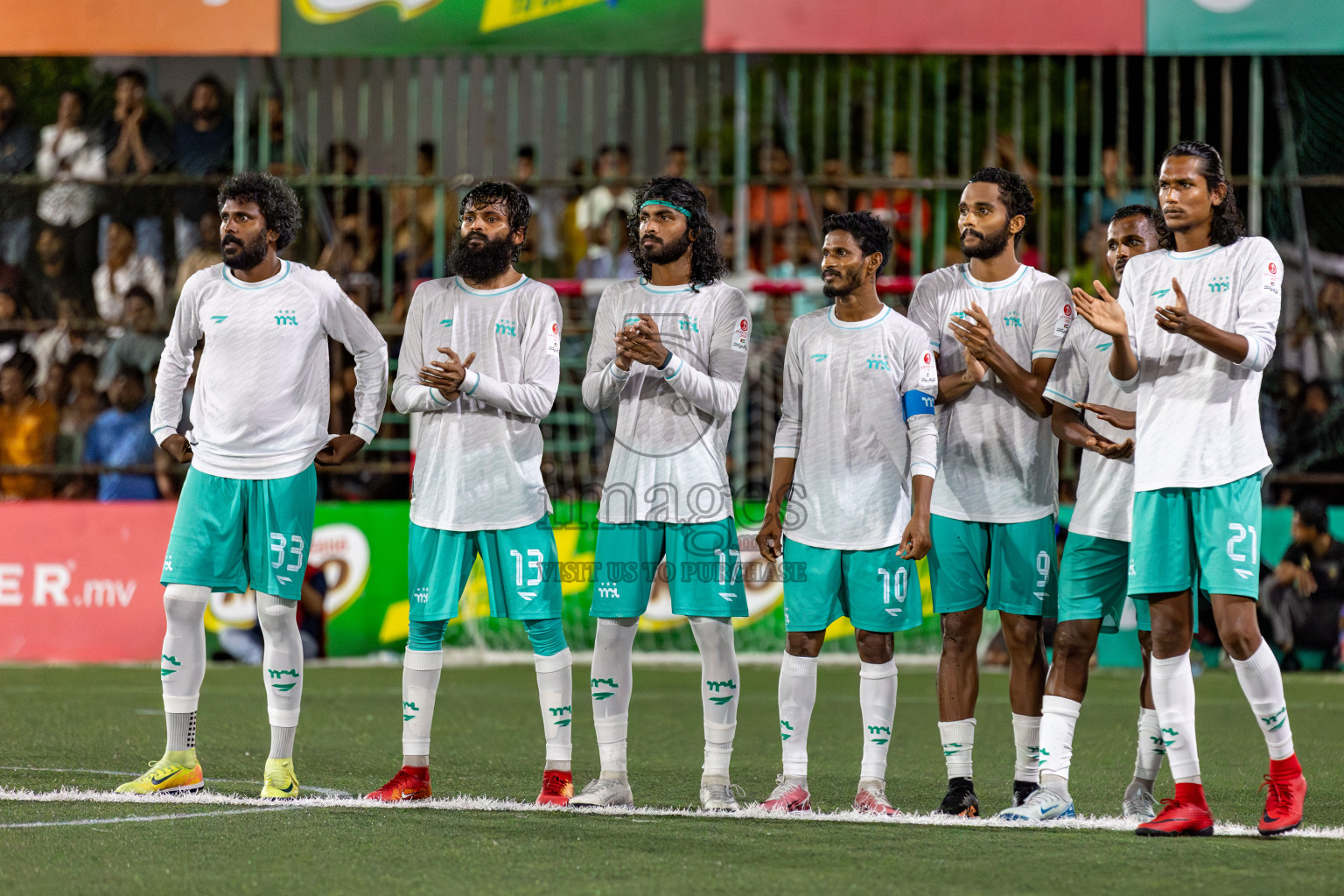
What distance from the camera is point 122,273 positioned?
12430mm

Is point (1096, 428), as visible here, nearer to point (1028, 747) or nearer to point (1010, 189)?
point (1010, 189)

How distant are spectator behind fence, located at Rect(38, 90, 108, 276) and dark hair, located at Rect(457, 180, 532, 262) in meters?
7.53

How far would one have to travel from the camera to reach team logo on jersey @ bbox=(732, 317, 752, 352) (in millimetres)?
5938

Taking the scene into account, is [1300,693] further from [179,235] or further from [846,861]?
[179,235]

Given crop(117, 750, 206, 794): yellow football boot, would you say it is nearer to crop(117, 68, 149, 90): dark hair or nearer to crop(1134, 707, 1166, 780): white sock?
crop(1134, 707, 1166, 780): white sock

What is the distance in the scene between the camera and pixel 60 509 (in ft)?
38.2

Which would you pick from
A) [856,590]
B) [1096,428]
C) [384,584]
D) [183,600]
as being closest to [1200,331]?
[1096,428]

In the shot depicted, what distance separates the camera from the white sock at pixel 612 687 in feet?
19.1

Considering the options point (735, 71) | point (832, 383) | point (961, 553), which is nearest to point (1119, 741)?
point (961, 553)

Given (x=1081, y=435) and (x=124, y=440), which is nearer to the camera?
(x=1081, y=435)

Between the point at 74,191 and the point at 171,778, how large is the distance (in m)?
8.02

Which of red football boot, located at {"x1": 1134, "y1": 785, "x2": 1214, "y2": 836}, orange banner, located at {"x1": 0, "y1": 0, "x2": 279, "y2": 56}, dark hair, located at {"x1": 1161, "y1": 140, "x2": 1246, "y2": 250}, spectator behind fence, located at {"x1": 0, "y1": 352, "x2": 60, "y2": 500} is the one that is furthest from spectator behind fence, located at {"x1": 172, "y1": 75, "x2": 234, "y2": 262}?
red football boot, located at {"x1": 1134, "y1": 785, "x2": 1214, "y2": 836}

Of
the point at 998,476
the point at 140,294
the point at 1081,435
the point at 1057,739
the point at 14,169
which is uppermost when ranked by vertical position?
the point at 14,169

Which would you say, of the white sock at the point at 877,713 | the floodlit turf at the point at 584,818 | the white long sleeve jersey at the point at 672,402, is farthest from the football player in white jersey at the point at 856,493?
the floodlit turf at the point at 584,818
